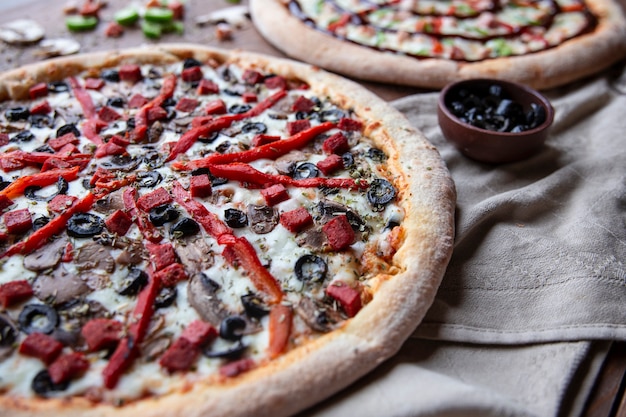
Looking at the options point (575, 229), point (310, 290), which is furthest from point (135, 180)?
point (575, 229)

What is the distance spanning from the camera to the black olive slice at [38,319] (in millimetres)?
2984

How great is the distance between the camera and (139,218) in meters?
3.59

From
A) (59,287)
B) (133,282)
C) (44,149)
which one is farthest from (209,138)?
(59,287)

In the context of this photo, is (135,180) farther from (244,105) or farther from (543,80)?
(543,80)

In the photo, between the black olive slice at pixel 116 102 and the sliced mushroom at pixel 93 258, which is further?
the black olive slice at pixel 116 102

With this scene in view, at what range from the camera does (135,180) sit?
3912mm

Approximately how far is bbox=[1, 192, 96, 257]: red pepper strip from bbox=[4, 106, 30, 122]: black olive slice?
1.33 meters

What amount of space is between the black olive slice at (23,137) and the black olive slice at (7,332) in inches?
67.7

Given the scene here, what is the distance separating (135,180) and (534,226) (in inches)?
109

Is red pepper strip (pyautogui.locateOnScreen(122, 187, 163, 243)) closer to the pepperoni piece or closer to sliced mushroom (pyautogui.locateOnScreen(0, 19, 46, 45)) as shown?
the pepperoni piece

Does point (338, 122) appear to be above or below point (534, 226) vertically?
above

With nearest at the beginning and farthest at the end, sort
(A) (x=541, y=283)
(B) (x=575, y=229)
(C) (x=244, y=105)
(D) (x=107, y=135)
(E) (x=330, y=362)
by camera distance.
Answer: (E) (x=330, y=362) → (A) (x=541, y=283) → (B) (x=575, y=229) → (D) (x=107, y=135) → (C) (x=244, y=105)

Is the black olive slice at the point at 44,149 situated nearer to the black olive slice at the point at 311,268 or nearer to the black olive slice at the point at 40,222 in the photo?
the black olive slice at the point at 40,222

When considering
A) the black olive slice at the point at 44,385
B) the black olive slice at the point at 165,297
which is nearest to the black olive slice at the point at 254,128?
the black olive slice at the point at 165,297
